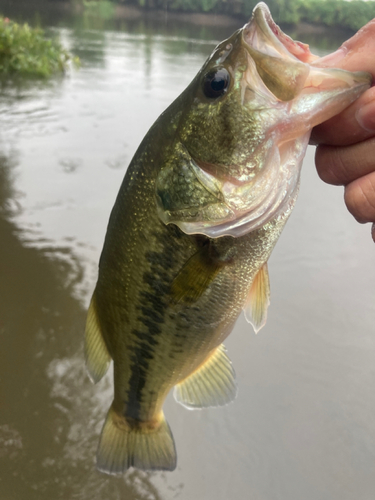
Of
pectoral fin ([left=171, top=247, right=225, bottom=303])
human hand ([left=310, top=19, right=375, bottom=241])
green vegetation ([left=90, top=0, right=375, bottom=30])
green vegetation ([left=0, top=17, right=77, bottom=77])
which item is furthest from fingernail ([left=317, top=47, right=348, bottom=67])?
green vegetation ([left=90, top=0, right=375, bottom=30])

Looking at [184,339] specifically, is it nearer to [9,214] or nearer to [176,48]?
[9,214]

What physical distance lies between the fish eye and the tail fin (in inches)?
50.1

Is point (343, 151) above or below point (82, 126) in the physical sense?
above

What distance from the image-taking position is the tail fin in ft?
5.16

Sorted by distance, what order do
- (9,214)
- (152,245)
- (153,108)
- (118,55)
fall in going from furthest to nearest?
(118,55) < (153,108) < (9,214) < (152,245)

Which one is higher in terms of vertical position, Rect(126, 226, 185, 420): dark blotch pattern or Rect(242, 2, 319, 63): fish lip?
Rect(242, 2, 319, 63): fish lip

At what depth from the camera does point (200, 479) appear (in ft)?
6.08

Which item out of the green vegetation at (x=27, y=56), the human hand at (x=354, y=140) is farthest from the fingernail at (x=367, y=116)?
the green vegetation at (x=27, y=56)

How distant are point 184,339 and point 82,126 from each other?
201 inches

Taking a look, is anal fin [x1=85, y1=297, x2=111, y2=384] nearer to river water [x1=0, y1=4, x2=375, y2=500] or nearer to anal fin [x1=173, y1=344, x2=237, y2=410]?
anal fin [x1=173, y1=344, x2=237, y2=410]

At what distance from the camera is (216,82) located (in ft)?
3.52

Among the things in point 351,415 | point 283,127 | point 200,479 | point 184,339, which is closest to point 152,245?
point 184,339

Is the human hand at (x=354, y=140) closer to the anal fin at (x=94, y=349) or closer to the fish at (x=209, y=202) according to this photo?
the fish at (x=209, y=202)

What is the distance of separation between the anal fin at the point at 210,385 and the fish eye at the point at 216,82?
3.07 feet
